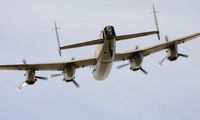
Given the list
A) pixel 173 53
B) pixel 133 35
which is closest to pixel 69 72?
pixel 133 35

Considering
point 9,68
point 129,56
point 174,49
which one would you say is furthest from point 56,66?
point 174,49

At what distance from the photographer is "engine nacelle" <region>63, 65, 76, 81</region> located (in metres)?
57.3

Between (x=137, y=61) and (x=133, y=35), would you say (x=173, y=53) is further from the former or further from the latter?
(x=133, y=35)

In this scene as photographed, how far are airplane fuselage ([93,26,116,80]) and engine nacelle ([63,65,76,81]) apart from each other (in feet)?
9.13

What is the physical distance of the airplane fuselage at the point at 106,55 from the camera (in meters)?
48.7

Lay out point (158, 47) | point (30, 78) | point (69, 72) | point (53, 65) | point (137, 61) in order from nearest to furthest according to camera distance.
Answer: point (30, 78), point (69, 72), point (53, 65), point (137, 61), point (158, 47)

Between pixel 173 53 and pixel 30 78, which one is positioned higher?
pixel 173 53

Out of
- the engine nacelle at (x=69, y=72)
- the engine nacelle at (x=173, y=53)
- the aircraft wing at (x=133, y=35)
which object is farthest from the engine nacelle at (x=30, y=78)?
the engine nacelle at (x=173, y=53)

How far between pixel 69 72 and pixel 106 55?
25.3ft

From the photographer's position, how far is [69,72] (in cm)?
5734

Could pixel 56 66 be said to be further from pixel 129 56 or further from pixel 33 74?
pixel 129 56

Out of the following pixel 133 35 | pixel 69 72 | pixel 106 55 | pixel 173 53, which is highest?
pixel 133 35

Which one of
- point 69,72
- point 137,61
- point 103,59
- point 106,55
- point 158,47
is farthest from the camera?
point 158,47

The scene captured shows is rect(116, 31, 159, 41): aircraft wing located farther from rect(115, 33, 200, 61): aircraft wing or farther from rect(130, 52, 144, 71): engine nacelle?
rect(130, 52, 144, 71): engine nacelle
